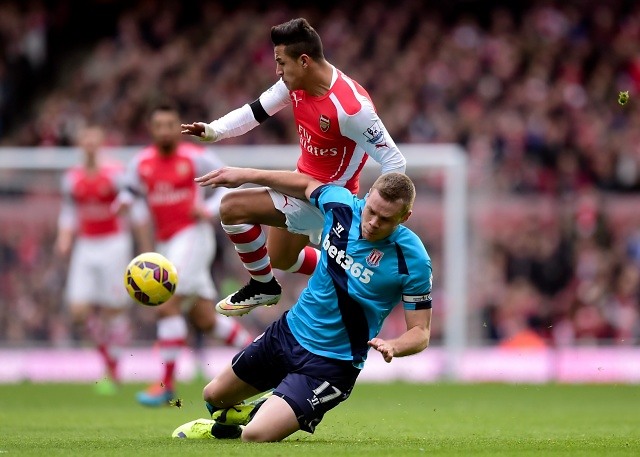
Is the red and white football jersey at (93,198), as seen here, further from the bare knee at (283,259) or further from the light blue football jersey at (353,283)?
the light blue football jersey at (353,283)

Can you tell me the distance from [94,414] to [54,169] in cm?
700

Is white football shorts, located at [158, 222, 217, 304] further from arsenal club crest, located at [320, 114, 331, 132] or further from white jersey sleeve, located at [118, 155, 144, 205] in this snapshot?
arsenal club crest, located at [320, 114, 331, 132]

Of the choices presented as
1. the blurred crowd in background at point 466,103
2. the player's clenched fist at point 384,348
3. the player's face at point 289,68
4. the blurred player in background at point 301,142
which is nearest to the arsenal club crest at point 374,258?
the player's clenched fist at point 384,348

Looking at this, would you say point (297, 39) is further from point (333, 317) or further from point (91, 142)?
point (91, 142)

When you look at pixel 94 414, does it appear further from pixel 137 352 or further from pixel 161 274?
pixel 137 352

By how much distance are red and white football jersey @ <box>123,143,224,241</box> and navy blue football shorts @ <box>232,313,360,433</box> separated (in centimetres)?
461

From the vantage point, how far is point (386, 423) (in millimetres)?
10094

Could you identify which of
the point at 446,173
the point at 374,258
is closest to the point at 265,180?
the point at 374,258

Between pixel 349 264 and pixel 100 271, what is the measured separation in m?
7.74

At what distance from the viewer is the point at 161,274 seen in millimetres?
9680

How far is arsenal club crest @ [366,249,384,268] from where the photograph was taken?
7.88 meters

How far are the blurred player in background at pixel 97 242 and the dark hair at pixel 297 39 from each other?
21.0 feet

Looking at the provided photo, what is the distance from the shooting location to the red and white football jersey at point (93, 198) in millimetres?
14969

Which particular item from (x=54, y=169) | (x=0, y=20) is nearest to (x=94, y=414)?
(x=54, y=169)
